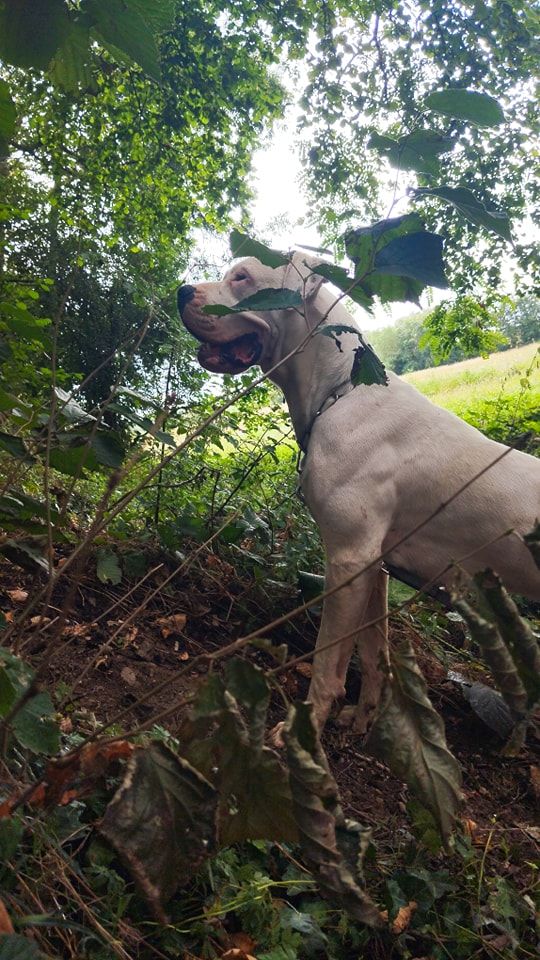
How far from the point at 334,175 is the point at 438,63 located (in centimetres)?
199

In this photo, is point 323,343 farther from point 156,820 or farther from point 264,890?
point 156,820

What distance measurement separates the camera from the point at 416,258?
1.15 meters

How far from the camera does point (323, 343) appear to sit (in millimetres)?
2414

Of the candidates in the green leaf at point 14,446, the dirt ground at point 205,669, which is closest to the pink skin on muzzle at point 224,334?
the dirt ground at point 205,669

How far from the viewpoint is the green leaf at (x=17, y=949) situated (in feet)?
2.50

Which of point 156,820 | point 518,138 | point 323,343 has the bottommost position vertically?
point 156,820

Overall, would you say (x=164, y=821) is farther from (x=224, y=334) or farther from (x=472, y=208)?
(x=224, y=334)

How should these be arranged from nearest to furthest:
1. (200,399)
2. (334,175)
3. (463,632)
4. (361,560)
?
(361,560), (463,632), (200,399), (334,175)

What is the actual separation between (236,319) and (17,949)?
208 centimetres

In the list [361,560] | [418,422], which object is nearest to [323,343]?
[418,422]

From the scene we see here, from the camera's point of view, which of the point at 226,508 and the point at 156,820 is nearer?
the point at 156,820

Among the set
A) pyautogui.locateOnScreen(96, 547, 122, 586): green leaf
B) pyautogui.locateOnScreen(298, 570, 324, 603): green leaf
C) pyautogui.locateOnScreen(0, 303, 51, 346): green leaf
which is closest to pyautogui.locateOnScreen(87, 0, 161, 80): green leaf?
pyautogui.locateOnScreen(0, 303, 51, 346): green leaf

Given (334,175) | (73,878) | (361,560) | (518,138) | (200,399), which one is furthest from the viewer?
(334,175)

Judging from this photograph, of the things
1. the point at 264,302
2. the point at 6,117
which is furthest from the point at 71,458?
the point at 6,117
